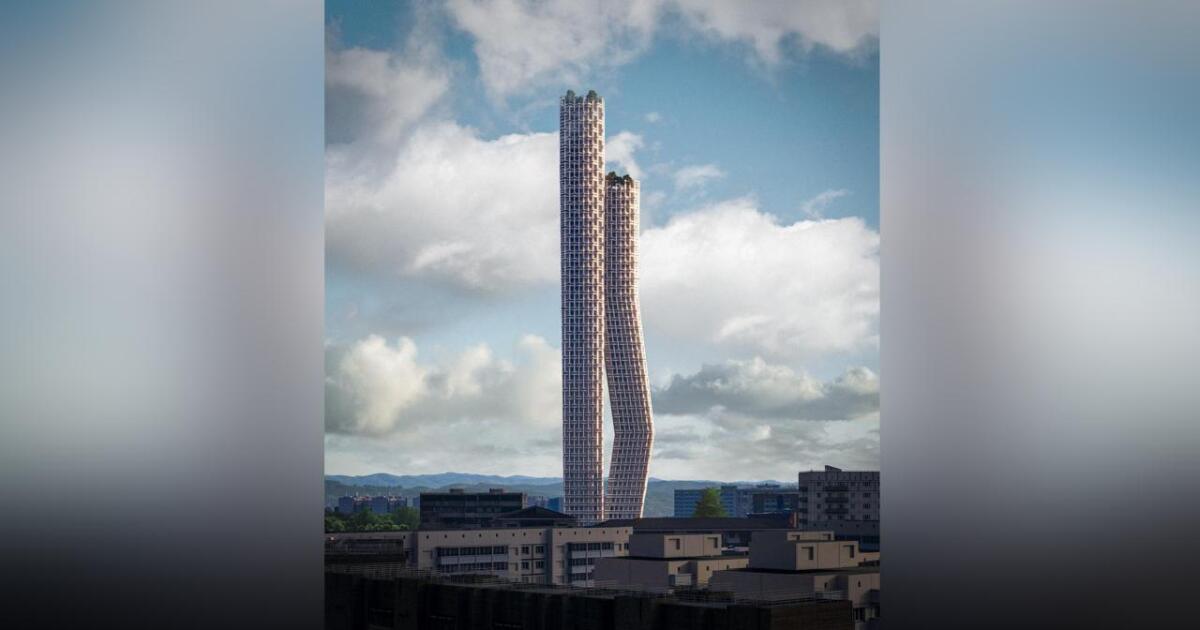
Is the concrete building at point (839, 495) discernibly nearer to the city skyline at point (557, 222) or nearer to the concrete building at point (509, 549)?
the city skyline at point (557, 222)

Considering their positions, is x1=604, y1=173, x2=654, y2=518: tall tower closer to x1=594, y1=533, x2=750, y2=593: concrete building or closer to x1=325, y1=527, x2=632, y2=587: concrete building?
x1=325, y1=527, x2=632, y2=587: concrete building

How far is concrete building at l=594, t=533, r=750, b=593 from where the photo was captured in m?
13.8

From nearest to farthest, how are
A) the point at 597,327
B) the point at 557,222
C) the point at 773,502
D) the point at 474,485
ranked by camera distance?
the point at 474,485 < the point at 773,502 < the point at 597,327 < the point at 557,222

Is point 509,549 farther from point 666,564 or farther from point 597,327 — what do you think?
point 597,327

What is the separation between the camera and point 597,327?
27516 mm

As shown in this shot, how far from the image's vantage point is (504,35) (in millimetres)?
23125

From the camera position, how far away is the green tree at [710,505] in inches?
1017

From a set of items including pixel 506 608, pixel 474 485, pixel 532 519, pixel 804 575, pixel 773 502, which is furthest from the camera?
pixel 773 502

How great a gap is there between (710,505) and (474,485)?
449 centimetres

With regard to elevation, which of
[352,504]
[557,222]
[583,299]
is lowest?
[352,504]

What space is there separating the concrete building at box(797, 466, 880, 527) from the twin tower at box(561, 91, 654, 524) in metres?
4.63

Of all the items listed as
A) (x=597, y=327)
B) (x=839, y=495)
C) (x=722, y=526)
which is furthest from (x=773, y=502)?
(x=722, y=526)

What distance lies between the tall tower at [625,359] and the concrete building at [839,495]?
14.8 feet

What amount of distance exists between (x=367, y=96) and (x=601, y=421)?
9920 mm
